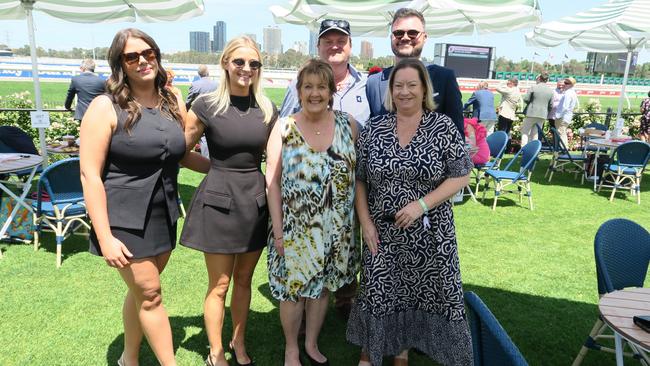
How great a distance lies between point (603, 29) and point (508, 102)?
3091 mm

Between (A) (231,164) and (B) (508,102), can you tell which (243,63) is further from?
(B) (508,102)

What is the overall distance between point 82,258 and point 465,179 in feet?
12.8

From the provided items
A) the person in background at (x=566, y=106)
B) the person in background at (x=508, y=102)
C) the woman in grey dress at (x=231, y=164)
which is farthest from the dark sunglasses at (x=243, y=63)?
the person in background at (x=566, y=106)

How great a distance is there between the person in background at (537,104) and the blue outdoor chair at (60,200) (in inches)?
387

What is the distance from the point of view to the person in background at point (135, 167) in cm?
200

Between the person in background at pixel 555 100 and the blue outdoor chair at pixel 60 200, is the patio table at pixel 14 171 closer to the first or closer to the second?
the blue outdoor chair at pixel 60 200

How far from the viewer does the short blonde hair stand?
2301mm

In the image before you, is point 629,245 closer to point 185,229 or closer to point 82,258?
point 185,229

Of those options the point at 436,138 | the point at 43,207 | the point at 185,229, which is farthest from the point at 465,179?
the point at 43,207

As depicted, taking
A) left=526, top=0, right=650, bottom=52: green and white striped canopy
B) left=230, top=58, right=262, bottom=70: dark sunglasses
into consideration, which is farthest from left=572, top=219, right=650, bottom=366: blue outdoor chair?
left=526, top=0, right=650, bottom=52: green and white striped canopy

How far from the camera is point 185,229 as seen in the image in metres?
2.48

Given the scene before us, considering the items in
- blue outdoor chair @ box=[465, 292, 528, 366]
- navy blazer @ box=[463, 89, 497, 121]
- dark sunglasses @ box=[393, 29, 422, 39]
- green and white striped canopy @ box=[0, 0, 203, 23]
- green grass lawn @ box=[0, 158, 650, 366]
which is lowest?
green grass lawn @ box=[0, 158, 650, 366]

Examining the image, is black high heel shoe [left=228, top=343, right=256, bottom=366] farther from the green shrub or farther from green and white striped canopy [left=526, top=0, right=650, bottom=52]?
green and white striped canopy [left=526, top=0, right=650, bottom=52]

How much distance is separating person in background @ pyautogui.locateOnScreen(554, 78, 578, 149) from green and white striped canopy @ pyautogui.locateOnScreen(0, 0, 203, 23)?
901cm
